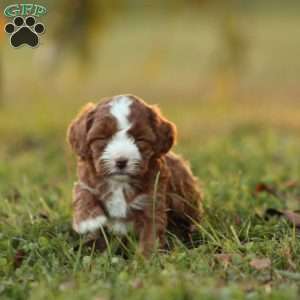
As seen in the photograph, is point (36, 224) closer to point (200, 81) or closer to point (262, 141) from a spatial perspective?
point (262, 141)

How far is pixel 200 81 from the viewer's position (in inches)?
791

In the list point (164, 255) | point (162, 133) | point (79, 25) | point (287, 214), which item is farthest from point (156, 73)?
point (164, 255)

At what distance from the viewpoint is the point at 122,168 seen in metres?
5.54

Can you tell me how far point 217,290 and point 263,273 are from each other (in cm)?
64

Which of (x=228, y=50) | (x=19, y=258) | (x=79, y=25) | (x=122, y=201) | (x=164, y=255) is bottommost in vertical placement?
(x=19, y=258)

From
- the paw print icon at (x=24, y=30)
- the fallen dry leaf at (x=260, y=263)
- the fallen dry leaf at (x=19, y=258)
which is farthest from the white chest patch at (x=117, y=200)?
the paw print icon at (x=24, y=30)

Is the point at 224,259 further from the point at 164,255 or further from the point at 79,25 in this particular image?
the point at 79,25

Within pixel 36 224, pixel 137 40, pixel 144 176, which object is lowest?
pixel 137 40

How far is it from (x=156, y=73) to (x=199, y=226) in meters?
5.52

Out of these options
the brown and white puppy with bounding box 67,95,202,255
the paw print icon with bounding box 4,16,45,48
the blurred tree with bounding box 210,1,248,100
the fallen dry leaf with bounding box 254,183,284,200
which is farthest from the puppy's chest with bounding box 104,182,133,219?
the blurred tree with bounding box 210,1,248,100

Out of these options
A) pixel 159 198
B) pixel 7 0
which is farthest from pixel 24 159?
pixel 159 198

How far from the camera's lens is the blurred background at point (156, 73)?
10.2 metres

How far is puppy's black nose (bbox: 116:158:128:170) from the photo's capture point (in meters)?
5.52

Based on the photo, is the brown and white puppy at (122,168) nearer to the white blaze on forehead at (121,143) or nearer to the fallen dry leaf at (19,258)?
the white blaze on forehead at (121,143)
